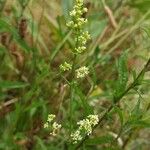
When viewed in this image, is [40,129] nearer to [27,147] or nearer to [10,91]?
[27,147]

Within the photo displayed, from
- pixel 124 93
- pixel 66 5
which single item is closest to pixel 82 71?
pixel 124 93

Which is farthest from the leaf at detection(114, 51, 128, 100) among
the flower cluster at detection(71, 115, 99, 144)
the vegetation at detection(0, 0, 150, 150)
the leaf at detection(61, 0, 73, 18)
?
the leaf at detection(61, 0, 73, 18)

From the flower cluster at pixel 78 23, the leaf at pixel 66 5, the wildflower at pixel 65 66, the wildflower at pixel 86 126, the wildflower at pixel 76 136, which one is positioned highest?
the leaf at pixel 66 5

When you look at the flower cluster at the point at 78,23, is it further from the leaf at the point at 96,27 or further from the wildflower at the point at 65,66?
the leaf at the point at 96,27

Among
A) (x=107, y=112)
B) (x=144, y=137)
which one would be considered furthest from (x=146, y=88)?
(x=107, y=112)

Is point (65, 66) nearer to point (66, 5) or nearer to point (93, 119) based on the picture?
point (93, 119)

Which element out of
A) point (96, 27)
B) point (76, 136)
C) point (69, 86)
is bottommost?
point (76, 136)

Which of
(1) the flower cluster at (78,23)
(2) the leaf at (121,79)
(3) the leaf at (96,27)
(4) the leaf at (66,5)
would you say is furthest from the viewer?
(3) the leaf at (96,27)

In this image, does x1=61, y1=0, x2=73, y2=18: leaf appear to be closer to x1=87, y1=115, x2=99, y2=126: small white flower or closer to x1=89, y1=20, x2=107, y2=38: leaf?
x1=89, y1=20, x2=107, y2=38: leaf

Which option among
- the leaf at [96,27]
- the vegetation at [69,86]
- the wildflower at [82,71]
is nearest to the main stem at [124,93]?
the vegetation at [69,86]
